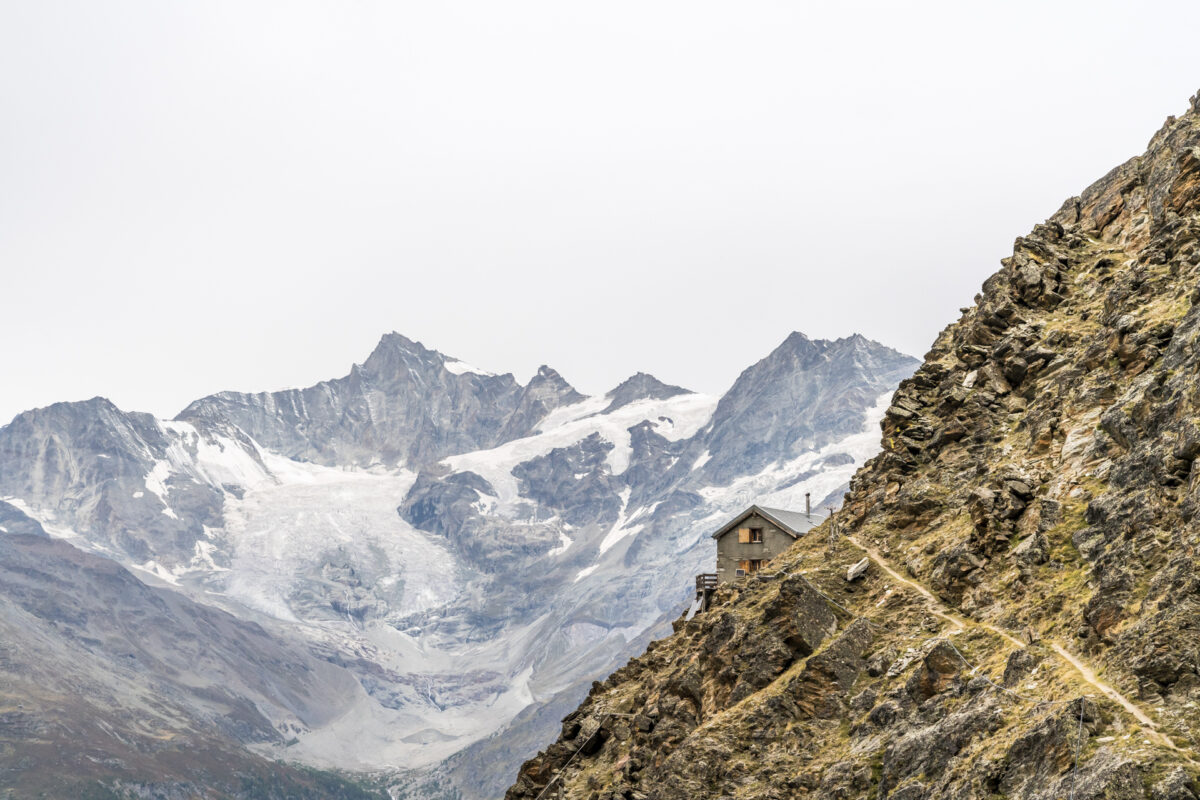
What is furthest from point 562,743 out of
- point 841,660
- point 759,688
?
point 841,660

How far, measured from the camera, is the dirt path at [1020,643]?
101 feet

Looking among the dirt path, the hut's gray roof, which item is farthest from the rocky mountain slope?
the hut's gray roof

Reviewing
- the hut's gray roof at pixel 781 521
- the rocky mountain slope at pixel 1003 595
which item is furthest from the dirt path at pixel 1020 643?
the hut's gray roof at pixel 781 521

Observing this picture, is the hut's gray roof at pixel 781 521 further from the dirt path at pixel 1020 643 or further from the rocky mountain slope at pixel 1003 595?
the dirt path at pixel 1020 643

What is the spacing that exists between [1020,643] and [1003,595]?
3.28m

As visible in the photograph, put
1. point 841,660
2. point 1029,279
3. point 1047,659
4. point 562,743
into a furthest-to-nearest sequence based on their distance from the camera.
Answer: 1. point 562,743
2. point 1029,279
3. point 841,660
4. point 1047,659

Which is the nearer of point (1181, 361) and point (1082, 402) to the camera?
point (1181, 361)

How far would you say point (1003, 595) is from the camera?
42125 millimetres

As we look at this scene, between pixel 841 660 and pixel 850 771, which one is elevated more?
pixel 841 660

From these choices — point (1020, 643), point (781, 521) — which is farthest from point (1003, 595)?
point (781, 521)

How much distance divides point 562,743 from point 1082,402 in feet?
107

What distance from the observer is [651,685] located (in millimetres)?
60844

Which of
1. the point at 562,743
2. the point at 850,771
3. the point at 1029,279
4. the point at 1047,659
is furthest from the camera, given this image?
the point at 562,743

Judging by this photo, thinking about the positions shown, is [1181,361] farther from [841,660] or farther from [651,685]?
[651,685]
